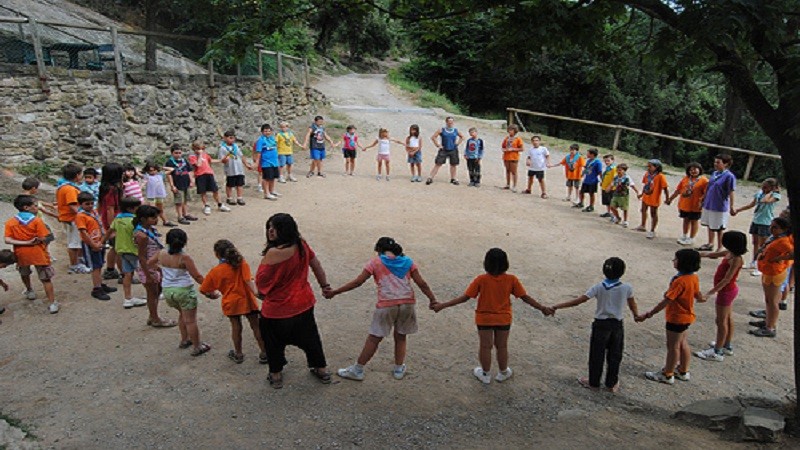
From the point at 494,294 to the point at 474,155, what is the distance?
9.21 m

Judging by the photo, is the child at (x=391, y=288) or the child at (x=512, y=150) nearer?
the child at (x=391, y=288)

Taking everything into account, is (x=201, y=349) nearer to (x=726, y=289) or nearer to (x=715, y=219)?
(x=726, y=289)

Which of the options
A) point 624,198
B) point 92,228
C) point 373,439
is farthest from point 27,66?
point 624,198

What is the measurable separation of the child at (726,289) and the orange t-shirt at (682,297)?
467mm

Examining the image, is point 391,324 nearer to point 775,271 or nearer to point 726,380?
point 726,380

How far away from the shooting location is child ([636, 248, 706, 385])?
526 cm

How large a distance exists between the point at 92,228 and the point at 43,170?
5.33 m

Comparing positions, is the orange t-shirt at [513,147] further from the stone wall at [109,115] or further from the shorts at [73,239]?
the shorts at [73,239]

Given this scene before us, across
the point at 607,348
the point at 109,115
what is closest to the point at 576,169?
the point at 607,348

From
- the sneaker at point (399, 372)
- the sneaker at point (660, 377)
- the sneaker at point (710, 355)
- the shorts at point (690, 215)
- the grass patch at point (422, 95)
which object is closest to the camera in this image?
A: the sneaker at point (399, 372)

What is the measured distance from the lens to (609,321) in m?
5.17

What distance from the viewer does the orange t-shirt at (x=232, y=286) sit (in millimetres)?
5211

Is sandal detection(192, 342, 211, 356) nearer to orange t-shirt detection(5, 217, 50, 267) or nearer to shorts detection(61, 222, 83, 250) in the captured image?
orange t-shirt detection(5, 217, 50, 267)

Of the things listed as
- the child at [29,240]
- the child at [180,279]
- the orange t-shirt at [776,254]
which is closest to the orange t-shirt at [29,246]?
the child at [29,240]
